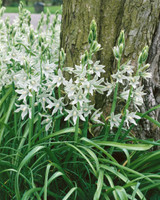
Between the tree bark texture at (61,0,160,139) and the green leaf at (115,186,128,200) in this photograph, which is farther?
the tree bark texture at (61,0,160,139)

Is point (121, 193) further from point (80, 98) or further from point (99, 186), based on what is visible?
point (80, 98)

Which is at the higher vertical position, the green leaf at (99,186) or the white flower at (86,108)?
the white flower at (86,108)

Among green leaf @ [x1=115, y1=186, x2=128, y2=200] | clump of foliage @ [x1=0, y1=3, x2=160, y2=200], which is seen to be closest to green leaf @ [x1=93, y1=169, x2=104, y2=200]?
clump of foliage @ [x1=0, y1=3, x2=160, y2=200]

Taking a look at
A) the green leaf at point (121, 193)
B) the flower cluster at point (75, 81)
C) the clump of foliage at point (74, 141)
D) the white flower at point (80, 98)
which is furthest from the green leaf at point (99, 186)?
the white flower at point (80, 98)

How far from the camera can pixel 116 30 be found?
2.68 metres

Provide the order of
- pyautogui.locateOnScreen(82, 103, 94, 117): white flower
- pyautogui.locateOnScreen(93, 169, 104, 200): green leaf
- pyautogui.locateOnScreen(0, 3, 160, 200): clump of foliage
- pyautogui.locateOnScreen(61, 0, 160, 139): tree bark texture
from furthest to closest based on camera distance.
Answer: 1. pyautogui.locateOnScreen(61, 0, 160, 139): tree bark texture
2. pyautogui.locateOnScreen(82, 103, 94, 117): white flower
3. pyautogui.locateOnScreen(0, 3, 160, 200): clump of foliage
4. pyautogui.locateOnScreen(93, 169, 104, 200): green leaf

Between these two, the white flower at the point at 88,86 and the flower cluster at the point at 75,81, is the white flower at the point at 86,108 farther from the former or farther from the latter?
the white flower at the point at 88,86

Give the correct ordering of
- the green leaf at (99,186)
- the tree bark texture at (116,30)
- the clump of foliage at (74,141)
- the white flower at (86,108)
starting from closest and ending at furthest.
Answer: the green leaf at (99,186)
the clump of foliage at (74,141)
the white flower at (86,108)
the tree bark texture at (116,30)

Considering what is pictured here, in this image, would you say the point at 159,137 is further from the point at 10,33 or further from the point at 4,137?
the point at 10,33

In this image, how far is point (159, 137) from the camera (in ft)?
9.47

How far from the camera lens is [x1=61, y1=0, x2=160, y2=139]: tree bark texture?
258cm

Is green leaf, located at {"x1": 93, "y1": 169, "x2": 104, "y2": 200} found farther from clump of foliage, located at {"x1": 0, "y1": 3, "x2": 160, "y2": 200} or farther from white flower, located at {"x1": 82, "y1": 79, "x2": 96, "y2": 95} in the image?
white flower, located at {"x1": 82, "y1": 79, "x2": 96, "y2": 95}

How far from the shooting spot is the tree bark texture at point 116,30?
2.58 meters

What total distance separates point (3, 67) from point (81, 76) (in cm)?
89
